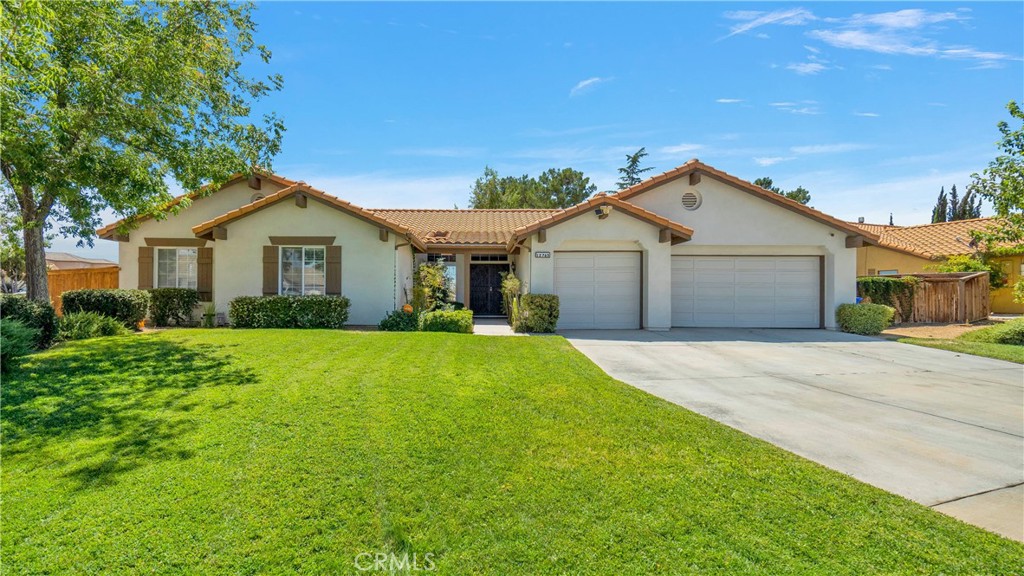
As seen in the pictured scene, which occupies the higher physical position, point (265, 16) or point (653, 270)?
point (265, 16)

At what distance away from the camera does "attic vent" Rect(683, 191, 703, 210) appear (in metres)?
15.0

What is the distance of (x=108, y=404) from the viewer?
5.37 metres

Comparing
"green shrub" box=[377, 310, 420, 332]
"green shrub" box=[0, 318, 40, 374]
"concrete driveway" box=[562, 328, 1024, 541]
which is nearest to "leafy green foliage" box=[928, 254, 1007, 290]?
"concrete driveway" box=[562, 328, 1024, 541]

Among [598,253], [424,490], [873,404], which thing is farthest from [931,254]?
[424,490]

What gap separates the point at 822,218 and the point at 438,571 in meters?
16.3

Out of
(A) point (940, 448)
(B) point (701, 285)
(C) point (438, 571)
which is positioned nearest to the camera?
(C) point (438, 571)

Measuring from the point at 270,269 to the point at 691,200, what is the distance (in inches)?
540

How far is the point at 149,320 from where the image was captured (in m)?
14.1

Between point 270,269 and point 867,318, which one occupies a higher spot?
point 270,269

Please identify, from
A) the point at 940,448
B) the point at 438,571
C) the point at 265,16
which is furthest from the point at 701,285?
the point at 265,16

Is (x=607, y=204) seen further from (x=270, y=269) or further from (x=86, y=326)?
(x=86, y=326)

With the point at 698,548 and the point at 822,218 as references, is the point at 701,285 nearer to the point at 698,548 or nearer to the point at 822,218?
the point at 822,218

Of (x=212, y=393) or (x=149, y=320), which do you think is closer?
(x=212, y=393)

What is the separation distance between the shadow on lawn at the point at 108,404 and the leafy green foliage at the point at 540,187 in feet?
90.3
